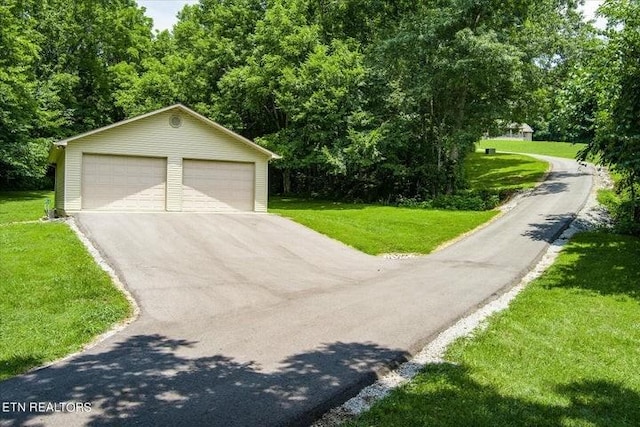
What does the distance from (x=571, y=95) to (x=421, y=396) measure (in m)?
14.8

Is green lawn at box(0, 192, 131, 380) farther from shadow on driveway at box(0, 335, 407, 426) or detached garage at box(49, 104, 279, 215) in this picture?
detached garage at box(49, 104, 279, 215)

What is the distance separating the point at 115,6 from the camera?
4241 cm

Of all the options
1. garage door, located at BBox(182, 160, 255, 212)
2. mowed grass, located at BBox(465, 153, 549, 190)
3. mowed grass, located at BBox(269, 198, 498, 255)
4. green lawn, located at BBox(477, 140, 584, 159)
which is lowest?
mowed grass, located at BBox(269, 198, 498, 255)

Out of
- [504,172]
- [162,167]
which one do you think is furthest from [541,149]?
[162,167]

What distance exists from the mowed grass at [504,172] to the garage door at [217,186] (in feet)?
53.6

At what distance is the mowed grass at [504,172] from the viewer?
3139 cm

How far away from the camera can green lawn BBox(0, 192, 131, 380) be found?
21.6ft

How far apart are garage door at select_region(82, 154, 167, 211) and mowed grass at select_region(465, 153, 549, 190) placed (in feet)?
65.6

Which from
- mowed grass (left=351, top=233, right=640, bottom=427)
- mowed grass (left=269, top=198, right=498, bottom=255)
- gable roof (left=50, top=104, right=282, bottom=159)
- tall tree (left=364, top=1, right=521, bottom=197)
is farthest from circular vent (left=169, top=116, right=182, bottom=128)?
mowed grass (left=351, top=233, right=640, bottom=427)

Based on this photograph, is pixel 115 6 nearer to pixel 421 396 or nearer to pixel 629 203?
pixel 629 203

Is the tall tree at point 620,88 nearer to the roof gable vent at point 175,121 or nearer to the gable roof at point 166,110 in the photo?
the gable roof at point 166,110

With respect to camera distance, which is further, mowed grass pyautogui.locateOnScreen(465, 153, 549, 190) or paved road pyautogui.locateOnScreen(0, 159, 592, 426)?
mowed grass pyautogui.locateOnScreen(465, 153, 549, 190)

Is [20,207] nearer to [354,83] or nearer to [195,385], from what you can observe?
[354,83]

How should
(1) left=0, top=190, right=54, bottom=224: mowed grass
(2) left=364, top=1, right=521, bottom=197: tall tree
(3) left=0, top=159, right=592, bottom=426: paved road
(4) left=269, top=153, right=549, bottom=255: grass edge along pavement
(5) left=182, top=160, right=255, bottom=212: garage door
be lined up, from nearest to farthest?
(3) left=0, top=159, right=592, bottom=426: paved road
(4) left=269, top=153, right=549, bottom=255: grass edge along pavement
(5) left=182, top=160, right=255, bottom=212: garage door
(1) left=0, top=190, right=54, bottom=224: mowed grass
(2) left=364, top=1, right=521, bottom=197: tall tree
